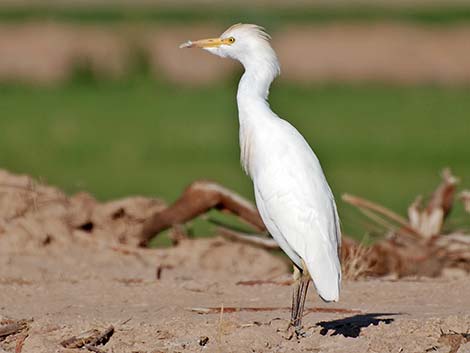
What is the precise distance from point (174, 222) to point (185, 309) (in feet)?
8.70

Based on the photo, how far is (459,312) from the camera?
24.8 ft

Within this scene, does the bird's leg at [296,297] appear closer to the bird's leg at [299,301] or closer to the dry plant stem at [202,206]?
the bird's leg at [299,301]

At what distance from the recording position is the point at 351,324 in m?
7.20

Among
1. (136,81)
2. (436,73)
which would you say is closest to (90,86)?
(136,81)

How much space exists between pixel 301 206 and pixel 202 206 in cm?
327

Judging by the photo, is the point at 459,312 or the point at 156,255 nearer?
the point at 459,312

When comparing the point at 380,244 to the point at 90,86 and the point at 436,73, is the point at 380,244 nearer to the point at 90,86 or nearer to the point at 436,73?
the point at 90,86

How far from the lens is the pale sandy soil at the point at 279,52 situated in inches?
1232

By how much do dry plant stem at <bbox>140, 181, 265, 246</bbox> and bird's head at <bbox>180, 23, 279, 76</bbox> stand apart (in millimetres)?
2646

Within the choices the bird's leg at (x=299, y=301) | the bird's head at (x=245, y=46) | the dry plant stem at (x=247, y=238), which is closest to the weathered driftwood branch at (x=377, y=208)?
the dry plant stem at (x=247, y=238)

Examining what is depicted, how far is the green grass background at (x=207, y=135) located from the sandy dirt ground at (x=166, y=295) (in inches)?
186

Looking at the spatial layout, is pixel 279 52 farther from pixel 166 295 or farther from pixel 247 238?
pixel 166 295

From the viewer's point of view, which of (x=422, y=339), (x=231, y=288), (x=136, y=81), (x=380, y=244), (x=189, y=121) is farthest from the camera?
(x=136, y=81)

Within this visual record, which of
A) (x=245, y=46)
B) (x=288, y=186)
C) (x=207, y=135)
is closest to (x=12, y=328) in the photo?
(x=288, y=186)
